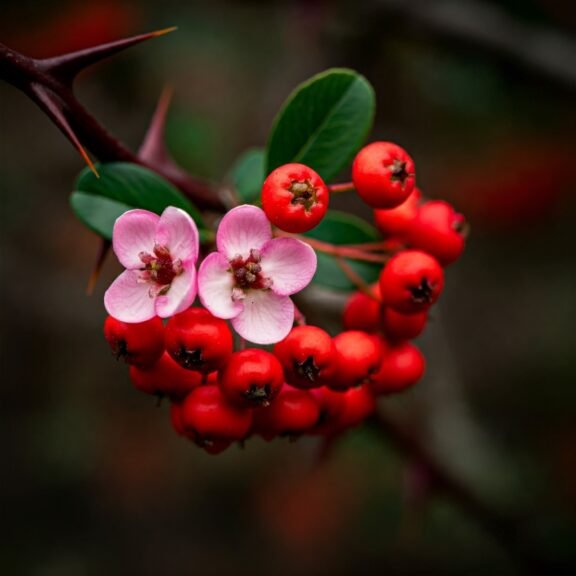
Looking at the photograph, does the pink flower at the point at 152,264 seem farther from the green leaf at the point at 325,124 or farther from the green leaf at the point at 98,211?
the green leaf at the point at 325,124

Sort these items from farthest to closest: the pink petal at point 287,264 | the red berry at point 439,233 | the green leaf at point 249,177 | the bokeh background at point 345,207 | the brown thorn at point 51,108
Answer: the bokeh background at point 345,207 → the green leaf at point 249,177 → the red berry at point 439,233 → the pink petal at point 287,264 → the brown thorn at point 51,108

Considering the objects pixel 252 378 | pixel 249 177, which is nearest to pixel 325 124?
pixel 249 177

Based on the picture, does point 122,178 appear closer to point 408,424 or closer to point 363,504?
point 408,424

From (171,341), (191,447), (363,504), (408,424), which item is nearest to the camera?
(171,341)

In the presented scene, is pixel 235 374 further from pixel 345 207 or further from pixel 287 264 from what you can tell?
pixel 345 207

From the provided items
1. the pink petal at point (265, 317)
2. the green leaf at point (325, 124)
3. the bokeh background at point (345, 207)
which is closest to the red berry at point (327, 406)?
the pink petal at point (265, 317)

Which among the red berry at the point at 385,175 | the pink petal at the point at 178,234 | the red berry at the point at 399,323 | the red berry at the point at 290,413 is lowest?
the red berry at the point at 290,413

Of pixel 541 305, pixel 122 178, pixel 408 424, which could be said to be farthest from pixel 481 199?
pixel 122 178
